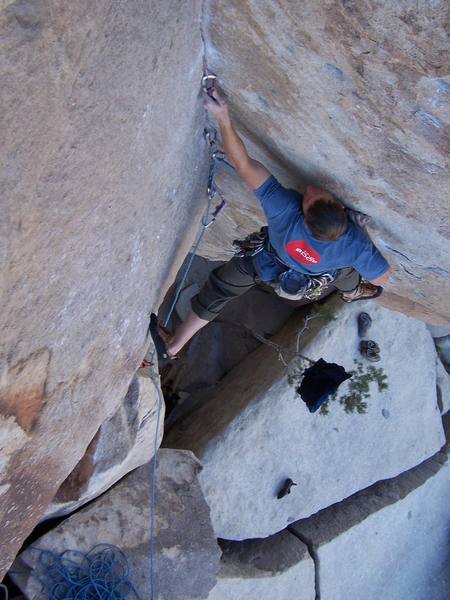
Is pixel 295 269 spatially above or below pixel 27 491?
above

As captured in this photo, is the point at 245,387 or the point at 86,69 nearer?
the point at 86,69

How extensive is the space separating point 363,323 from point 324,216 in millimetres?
2005

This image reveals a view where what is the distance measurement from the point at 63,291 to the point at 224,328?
326 centimetres

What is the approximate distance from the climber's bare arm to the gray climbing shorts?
74cm

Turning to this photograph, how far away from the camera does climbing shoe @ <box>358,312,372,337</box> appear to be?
4512mm

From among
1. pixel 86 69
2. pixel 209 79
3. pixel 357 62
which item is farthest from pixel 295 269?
pixel 86 69

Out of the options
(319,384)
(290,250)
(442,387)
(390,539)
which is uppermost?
(290,250)

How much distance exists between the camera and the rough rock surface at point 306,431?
3928 mm

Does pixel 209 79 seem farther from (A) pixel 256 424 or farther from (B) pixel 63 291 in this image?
(A) pixel 256 424

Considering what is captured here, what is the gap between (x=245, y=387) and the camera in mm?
4289

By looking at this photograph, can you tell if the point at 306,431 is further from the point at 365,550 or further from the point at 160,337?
the point at 160,337

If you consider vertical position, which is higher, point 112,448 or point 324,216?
point 324,216

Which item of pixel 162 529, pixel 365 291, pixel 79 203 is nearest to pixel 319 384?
pixel 365 291

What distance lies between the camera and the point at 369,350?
14.9ft
